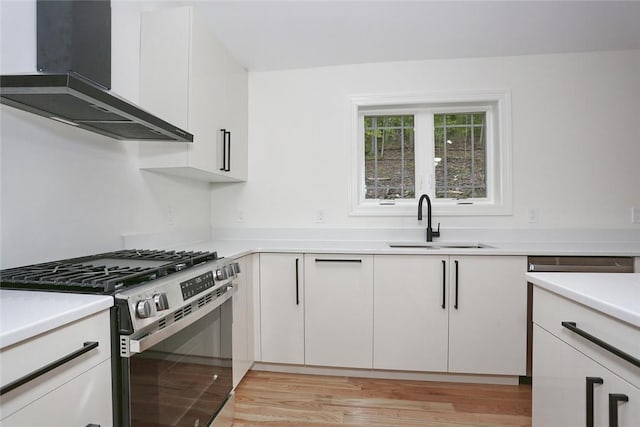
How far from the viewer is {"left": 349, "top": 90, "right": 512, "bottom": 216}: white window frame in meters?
2.51

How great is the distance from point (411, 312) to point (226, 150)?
173cm

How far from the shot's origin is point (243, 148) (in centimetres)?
263

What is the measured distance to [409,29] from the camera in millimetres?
2148

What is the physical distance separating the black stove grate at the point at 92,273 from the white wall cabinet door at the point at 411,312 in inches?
48.8

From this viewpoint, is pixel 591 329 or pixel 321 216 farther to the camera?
pixel 321 216

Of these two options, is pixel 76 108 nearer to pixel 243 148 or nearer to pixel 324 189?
pixel 243 148

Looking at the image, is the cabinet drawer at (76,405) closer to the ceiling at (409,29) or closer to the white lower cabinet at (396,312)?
the white lower cabinet at (396,312)

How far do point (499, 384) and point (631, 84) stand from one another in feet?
8.30

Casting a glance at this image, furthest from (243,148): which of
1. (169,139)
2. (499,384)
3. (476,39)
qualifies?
(499,384)

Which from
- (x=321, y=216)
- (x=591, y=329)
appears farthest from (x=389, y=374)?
(x=591, y=329)

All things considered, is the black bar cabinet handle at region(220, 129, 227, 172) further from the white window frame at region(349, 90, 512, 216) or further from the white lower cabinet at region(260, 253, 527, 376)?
the white window frame at region(349, 90, 512, 216)

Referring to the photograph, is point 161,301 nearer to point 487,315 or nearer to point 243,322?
point 243,322

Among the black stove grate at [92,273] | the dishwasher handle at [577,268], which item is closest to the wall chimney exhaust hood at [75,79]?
the black stove grate at [92,273]

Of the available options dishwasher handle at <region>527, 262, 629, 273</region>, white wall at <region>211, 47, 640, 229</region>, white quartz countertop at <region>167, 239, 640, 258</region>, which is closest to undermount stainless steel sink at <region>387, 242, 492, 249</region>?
white quartz countertop at <region>167, 239, 640, 258</region>
